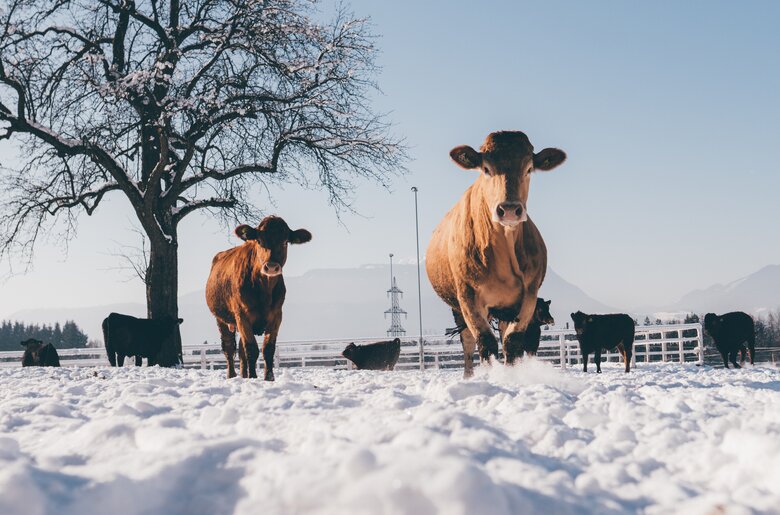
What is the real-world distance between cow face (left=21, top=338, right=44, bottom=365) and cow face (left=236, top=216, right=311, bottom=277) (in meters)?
10.4

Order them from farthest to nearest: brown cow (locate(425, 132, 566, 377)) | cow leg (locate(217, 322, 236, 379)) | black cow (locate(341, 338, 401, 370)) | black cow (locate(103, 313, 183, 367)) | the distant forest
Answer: the distant forest
black cow (locate(341, 338, 401, 370))
black cow (locate(103, 313, 183, 367))
cow leg (locate(217, 322, 236, 379))
brown cow (locate(425, 132, 566, 377))

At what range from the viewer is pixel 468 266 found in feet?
21.8

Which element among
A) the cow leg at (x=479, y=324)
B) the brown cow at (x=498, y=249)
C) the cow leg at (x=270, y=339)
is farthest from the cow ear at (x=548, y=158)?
the cow leg at (x=270, y=339)

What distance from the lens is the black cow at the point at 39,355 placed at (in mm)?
16688

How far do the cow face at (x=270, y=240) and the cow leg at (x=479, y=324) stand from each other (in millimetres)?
2885

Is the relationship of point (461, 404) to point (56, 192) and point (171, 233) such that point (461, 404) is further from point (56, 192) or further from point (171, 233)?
point (56, 192)

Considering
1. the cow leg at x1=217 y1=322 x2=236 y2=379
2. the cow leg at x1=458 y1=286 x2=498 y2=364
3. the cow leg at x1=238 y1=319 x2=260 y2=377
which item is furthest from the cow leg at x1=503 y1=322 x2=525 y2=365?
the cow leg at x1=217 y1=322 x2=236 y2=379

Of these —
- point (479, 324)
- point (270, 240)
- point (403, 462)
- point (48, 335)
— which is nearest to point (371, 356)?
point (270, 240)

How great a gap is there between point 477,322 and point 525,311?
0.50 meters

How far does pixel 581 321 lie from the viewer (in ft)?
47.5

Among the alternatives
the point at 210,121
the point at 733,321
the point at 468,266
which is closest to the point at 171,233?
the point at 210,121

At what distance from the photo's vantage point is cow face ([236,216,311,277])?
8.63 meters

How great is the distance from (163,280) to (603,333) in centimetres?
1049

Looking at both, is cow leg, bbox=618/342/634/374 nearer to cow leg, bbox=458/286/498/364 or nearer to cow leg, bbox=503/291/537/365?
cow leg, bbox=503/291/537/365
